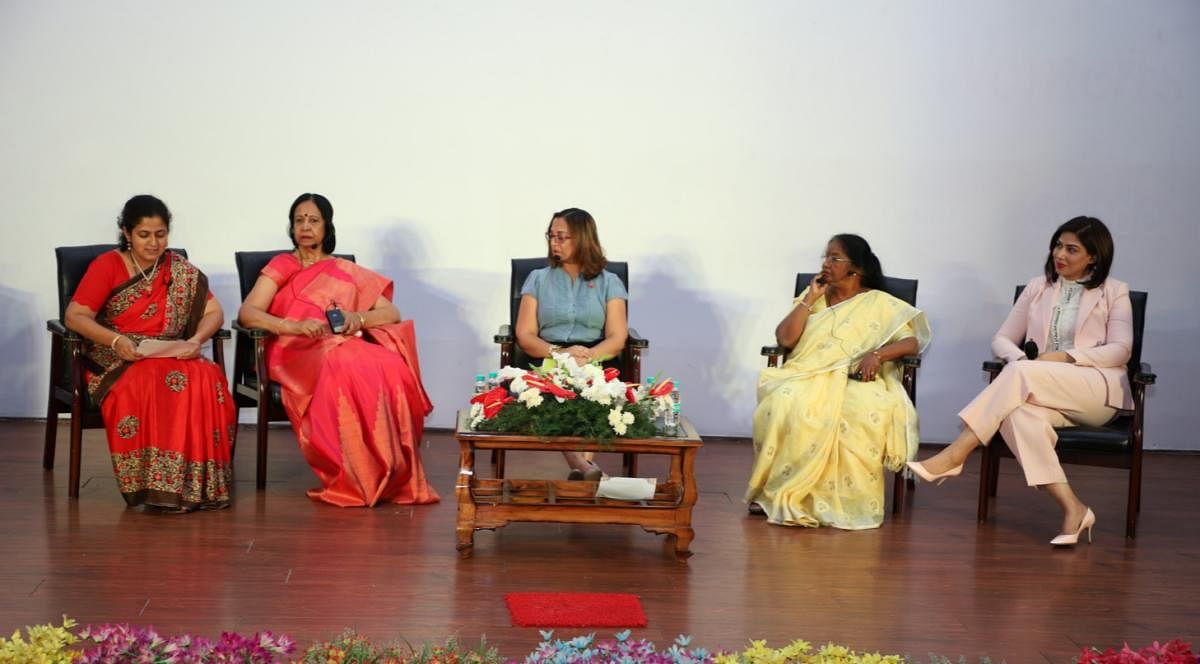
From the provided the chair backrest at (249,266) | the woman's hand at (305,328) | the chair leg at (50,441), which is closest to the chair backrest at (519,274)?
the woman's hand at (305,328)

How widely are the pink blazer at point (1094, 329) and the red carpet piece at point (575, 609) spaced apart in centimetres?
242

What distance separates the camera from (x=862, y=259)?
5836 millimetres

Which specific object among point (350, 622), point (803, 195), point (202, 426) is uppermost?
point (803, 195)

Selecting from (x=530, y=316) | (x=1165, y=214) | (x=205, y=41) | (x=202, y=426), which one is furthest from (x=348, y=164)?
(x=1165, y=214)

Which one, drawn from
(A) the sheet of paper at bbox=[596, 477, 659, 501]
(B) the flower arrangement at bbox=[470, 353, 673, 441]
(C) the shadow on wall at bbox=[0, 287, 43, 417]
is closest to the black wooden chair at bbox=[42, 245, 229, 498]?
(C) the shadow on wall at bbox=[0, 287, 43, 417]

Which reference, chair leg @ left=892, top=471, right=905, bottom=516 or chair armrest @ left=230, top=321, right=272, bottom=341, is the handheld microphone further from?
chair armrest @ left=230, top=321, right=272, bottom=341

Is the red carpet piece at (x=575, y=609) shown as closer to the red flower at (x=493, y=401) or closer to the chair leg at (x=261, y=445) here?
the red flower at (x=493, y=401)

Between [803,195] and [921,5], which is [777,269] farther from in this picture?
[921,5]

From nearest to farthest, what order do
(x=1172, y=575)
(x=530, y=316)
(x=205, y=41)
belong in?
(x=1172, y=575) < (x=530, y=316) < (x=205, y=41)

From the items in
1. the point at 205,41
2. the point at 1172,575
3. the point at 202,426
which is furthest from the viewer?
the point at 205,41

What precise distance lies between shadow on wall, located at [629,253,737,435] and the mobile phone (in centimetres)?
195

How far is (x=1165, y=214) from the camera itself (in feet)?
23.8

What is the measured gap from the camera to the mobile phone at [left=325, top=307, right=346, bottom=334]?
5656 mm

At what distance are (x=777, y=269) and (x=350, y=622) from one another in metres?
3.91
